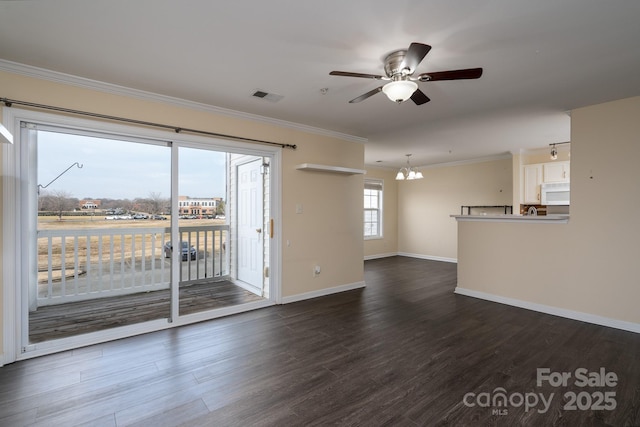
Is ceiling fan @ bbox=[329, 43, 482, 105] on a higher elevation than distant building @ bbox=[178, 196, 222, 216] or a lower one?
higher

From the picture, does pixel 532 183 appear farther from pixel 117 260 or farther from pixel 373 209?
pixel 117 260

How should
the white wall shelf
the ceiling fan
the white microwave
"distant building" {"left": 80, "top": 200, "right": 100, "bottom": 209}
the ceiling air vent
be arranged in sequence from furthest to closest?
Answer: the white microwave
the white wall shelf
"distant building" {"left": 80, "top": 200, "right": 100, "bottom": 209}
the ceiling air vent
the ceiling fan

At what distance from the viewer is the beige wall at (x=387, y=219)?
8.13 m

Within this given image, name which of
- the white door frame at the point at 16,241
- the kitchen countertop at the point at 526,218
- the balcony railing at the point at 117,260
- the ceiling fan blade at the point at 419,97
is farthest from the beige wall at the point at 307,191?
the ceiling fan blade at the point at 419,97

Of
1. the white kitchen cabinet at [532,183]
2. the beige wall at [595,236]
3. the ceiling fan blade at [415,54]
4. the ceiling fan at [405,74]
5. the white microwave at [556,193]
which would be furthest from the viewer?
the white kitchen cabinet at [532,183]

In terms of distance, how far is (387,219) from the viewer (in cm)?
848

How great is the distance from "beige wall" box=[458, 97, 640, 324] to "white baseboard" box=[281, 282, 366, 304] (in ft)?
7.64

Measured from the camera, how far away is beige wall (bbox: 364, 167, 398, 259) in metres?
8.13

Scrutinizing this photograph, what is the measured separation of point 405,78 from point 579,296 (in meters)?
3.52

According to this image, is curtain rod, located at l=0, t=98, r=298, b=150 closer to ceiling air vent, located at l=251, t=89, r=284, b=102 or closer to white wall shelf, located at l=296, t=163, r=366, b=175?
white wall shelf, located at l=296, t=163, r=366, b=175

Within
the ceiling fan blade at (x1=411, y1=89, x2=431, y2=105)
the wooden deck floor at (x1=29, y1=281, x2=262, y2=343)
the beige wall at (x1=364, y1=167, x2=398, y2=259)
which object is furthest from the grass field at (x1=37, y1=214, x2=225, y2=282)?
the beige wall at (x1=364, y1=167, x2=398, y2=259)

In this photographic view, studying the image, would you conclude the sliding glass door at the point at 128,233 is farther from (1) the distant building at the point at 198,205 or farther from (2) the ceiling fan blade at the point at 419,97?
(2) the ceiling fan blade at the point at 419,97

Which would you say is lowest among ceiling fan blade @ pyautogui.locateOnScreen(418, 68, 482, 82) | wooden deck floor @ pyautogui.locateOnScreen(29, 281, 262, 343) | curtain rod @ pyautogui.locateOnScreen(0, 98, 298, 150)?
wooden deck floor @ pyautogui.locateOnScreen(29, 281, 262, 343)

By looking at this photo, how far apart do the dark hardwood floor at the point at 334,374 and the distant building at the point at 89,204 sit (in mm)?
1671
